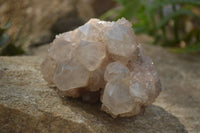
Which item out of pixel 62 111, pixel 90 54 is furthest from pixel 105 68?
pixel 62 111

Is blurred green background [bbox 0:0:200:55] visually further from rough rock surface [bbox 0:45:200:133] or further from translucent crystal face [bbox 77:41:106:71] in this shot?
translucent crystal face [bbox 77:41:106:71]

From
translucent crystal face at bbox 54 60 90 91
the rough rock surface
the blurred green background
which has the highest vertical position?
translucent crystal face at bbox 54 60 90 91

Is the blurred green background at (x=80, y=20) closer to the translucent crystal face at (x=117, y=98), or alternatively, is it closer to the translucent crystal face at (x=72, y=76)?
the translucent crystal face at (x=72, y=76)

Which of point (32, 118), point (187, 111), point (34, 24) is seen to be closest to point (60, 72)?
point (32, 118)

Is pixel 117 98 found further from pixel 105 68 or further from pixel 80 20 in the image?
pixel 80 20

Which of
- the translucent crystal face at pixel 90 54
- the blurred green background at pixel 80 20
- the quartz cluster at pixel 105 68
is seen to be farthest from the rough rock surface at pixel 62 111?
the blurred green background at pixel 80 20

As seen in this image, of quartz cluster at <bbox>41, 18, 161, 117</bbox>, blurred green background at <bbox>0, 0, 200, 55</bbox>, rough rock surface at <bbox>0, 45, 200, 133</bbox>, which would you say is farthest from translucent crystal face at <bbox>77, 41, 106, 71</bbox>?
blurred green background at <bbox>0, 0, 200, 55</bbox>

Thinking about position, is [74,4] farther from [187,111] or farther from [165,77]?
[187,111]

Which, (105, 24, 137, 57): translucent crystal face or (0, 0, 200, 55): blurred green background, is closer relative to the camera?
(105, 24, 137, 57): translucent crystal face

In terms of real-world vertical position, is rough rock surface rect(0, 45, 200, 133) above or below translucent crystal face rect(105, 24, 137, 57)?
below
